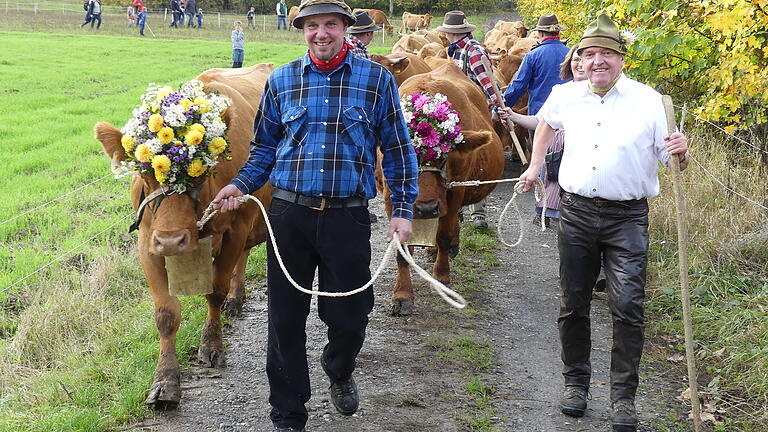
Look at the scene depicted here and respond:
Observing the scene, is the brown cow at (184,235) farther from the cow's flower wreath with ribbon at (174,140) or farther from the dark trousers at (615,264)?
the dark trousers at (615,264)

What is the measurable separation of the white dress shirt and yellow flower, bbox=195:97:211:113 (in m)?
2.20

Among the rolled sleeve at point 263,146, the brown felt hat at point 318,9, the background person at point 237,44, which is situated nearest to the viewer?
the brown felt hat at point 318,9

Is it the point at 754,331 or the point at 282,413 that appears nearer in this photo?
the point at 282,413

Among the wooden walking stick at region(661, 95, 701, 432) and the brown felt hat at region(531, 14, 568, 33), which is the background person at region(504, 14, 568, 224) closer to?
the brown felt hat at region(531, 14, 568, 33)

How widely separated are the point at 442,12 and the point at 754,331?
6264 centimetres

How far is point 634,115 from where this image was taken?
4.80 m

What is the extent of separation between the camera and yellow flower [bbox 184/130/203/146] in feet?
15.7

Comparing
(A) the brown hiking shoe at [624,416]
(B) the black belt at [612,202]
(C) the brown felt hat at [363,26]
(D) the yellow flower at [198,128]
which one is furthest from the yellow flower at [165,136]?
(C) the brown felt hat at [363,26]

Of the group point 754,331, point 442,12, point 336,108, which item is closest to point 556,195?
point 754,331

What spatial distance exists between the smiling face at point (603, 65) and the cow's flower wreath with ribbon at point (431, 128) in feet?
6.36

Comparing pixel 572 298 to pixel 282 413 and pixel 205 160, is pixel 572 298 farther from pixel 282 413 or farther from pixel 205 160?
pixel 205 160

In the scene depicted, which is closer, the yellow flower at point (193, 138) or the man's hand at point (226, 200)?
the man's hand at point (226, 200)

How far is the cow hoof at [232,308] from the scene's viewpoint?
6.88 m

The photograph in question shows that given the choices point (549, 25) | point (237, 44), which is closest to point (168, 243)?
point (549, 25)
